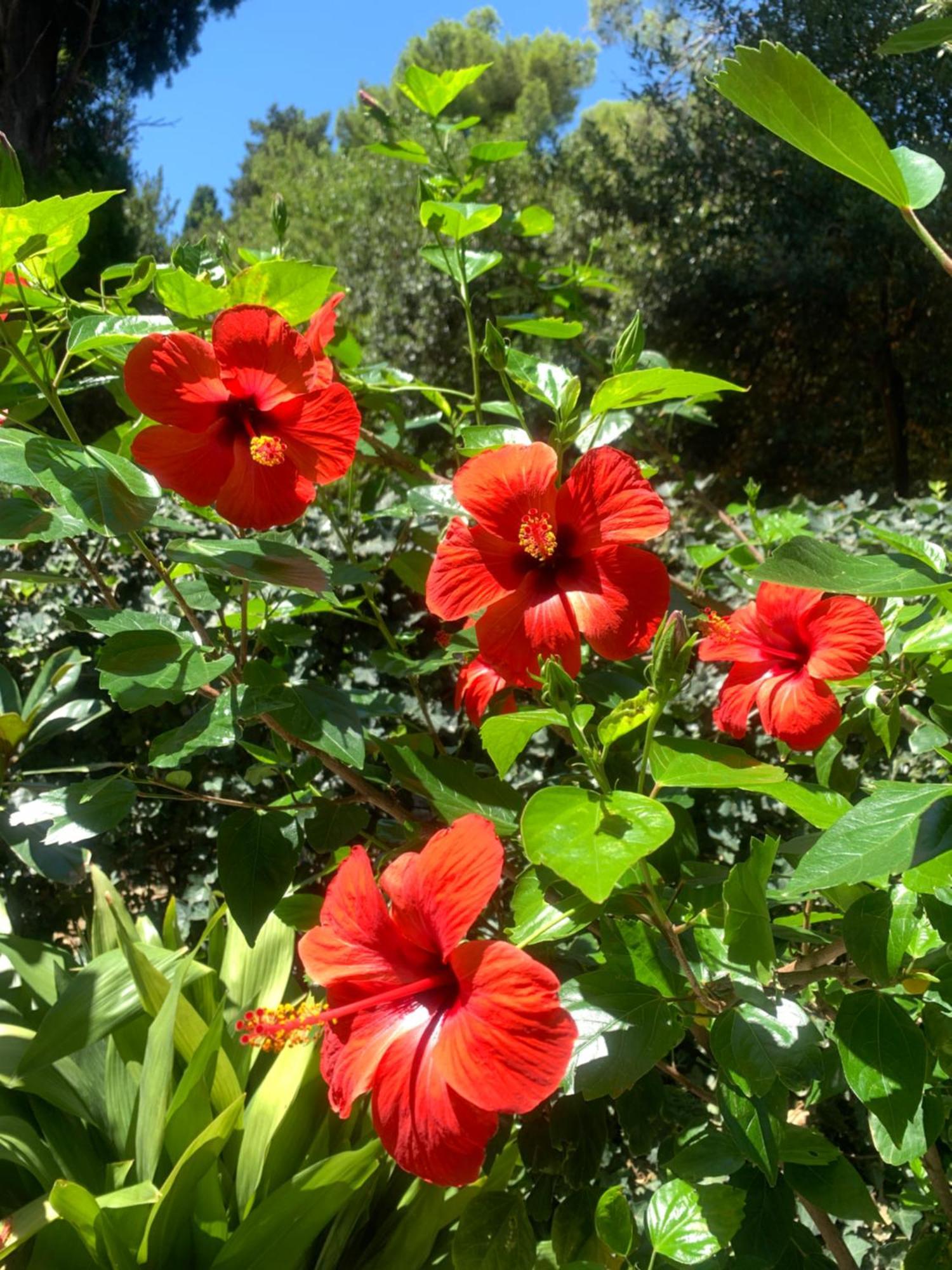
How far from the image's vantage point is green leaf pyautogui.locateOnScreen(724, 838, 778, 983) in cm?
60

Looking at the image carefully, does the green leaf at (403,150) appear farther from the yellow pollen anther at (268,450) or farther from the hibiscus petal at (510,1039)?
the hibiscus petal at (510,1039)

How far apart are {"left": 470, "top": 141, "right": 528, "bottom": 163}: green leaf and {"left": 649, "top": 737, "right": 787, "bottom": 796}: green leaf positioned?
864 mm

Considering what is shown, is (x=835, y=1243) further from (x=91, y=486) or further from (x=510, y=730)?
(x=91, y=486)

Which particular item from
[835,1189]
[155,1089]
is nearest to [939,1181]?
[835,1189]

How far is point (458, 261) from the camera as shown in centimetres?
107

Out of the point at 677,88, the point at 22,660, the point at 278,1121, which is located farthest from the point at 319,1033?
the point at 677,88

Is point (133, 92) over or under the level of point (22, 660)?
over

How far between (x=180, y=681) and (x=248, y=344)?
26 centimetres

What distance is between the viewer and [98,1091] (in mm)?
1391

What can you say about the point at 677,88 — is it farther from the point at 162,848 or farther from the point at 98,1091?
the point at 98,1091

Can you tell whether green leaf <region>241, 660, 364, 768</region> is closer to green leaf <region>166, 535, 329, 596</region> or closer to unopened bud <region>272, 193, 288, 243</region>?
green leaf <region>166, 535, 329, 596</region>

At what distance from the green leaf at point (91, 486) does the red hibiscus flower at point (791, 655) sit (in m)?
0.47

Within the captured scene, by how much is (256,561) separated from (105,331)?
21 centimetres

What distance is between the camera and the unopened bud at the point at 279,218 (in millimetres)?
979
